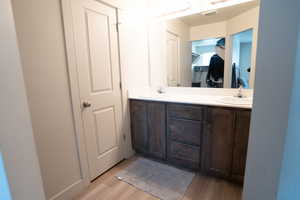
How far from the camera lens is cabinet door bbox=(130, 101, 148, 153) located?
2.05 meters

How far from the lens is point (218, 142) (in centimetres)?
158

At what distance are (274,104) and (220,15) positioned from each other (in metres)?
1.73

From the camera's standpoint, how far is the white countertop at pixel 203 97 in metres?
1.57

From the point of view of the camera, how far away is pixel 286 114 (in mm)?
477

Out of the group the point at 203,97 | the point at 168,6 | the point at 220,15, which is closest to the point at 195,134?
the point at 203,97

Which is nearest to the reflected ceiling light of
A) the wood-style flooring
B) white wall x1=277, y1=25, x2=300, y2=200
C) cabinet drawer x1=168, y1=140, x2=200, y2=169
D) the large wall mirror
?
the large wall mirror

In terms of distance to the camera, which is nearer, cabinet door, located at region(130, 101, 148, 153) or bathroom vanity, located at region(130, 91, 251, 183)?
bathroom vanity, located at region(130, 91, 251, 183)

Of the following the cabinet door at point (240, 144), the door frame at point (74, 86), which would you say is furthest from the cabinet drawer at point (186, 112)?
the door frame at point (74, 86)

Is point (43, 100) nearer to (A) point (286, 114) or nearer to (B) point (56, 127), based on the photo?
(B) point (56, 127)

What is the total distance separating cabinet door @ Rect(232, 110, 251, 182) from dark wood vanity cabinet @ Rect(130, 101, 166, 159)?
2.55 ft

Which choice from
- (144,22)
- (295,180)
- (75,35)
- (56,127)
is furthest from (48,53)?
(295,180)

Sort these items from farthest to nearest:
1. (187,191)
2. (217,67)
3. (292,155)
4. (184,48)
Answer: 1. (184,48)
2. (217,67)
3. (187,191)
4. (292,155)

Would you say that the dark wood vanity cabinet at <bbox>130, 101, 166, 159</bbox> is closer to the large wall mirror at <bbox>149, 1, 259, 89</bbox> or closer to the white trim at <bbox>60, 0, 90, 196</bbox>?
the large wall mirror at <bbox>149, 1, 259, 89</bbox>

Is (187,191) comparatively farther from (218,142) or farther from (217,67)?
(217,67)
